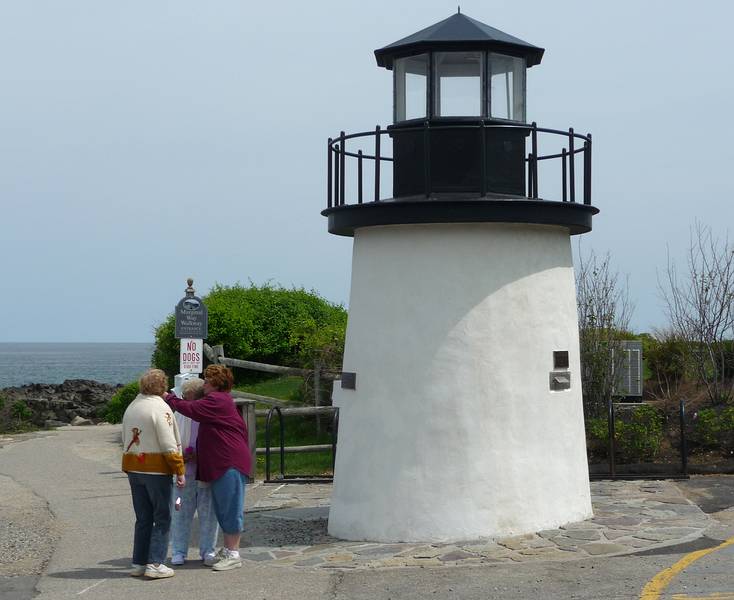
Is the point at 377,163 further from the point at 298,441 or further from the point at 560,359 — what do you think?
the point at 298,441

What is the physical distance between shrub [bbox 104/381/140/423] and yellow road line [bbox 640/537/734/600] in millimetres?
19252

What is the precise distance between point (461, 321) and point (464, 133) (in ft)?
6.57

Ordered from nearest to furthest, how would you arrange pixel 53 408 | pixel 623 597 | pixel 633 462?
1. pixel 623 597
2. pixel 633 462
3. pixel 53 408

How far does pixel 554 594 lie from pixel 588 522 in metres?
3.21

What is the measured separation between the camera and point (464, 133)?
11664 millimetres

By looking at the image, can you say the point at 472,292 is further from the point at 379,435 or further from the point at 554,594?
the point at 554,594

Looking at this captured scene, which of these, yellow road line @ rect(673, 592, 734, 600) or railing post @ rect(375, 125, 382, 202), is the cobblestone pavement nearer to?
yellow road line @ rect(673, 592, 734, 600)

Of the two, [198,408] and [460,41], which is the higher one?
[460,41]

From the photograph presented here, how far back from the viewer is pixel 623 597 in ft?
28.1

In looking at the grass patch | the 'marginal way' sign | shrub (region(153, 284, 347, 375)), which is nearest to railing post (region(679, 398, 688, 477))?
the grass patch

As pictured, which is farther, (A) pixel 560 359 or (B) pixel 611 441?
(B) pixel 611 441

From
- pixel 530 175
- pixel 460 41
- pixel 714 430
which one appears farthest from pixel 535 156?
pixel 714 430

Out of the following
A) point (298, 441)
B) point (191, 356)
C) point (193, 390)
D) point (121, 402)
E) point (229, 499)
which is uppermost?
point (191, 356)

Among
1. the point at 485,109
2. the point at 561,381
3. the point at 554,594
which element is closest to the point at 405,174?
the point at 485,109
